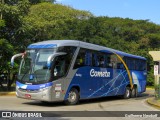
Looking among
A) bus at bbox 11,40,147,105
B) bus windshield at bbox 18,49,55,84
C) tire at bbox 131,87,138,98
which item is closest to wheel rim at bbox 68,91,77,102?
bus at bbox 11,40,147,105

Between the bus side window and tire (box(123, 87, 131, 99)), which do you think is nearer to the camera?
the bus side window

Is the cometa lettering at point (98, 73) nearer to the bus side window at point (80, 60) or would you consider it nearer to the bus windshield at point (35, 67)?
the bus side window at point (80, 60)

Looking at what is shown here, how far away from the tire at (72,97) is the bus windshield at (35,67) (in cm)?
201

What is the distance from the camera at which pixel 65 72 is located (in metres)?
19.3

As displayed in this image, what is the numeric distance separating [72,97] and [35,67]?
2.68m

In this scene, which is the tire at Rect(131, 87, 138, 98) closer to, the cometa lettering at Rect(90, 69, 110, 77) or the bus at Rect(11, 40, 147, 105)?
the bus at Rect(11, 40, 147, 105)

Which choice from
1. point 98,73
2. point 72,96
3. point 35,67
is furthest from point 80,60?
point 35,67

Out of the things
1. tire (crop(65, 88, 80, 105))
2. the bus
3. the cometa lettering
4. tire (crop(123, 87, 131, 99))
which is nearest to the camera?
the bus

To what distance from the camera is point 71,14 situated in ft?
191

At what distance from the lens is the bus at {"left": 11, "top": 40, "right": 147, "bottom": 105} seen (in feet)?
60.5

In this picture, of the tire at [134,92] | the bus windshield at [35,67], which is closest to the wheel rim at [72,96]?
the bus windshield at [35,67]

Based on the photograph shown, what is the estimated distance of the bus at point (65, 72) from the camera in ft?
60.5

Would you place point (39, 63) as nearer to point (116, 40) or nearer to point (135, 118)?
point (135, 118)

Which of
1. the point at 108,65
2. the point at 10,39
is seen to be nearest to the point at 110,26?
the point at 10,39
